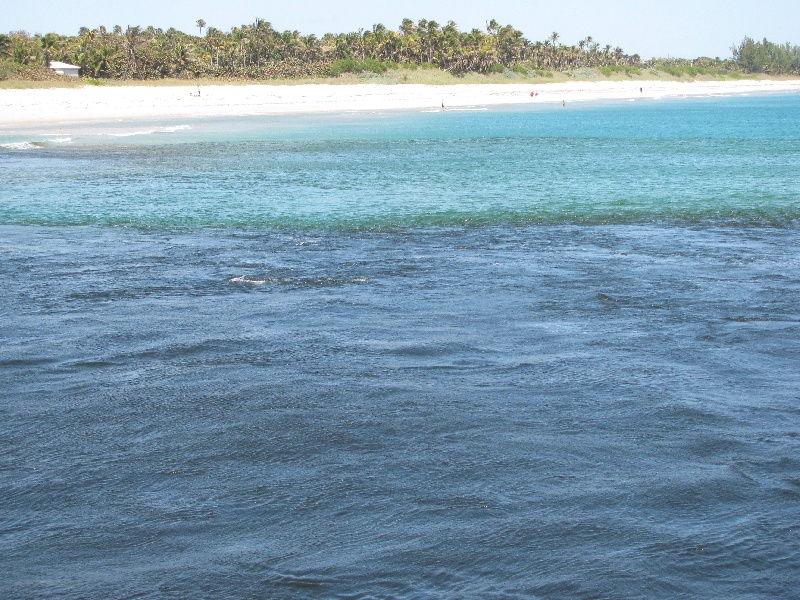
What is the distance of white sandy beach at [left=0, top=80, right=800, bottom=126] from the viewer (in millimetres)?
70500

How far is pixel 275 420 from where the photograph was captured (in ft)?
24.7

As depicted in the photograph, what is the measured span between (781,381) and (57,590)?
650 cm

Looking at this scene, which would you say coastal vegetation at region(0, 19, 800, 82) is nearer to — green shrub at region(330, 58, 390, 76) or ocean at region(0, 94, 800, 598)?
green shrub at region(330, 58, 390, 76)

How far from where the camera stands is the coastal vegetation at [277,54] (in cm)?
9744

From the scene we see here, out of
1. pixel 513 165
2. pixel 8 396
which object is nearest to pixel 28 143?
pixel 513 165

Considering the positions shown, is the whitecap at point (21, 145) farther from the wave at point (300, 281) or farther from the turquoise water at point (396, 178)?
the wave at point (300, 281)

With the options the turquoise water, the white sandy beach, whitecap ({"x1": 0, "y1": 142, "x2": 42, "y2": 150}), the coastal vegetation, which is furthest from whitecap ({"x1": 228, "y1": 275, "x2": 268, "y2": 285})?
the coastal vegetation

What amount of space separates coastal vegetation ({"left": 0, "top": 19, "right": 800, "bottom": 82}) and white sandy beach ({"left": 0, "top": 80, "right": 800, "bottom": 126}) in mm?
6250

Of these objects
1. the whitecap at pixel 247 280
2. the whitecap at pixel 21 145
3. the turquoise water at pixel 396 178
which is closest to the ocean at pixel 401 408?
the whitecap at pixel 247 280

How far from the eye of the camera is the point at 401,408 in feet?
25.4

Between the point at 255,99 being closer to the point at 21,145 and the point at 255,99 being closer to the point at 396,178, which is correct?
the point at 21,145

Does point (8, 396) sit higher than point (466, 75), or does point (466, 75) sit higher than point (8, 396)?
point (466, 75)

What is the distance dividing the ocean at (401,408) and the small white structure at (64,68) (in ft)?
269

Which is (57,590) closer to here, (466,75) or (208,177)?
(208,177)
